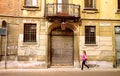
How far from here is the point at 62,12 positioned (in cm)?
2534

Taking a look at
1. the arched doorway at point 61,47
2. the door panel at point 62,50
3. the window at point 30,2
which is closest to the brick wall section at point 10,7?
the window at point 30,2

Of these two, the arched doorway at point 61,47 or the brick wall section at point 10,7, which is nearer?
the brick wall section at point 10,7

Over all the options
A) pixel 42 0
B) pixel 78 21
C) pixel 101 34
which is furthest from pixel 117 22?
pixel 42 0

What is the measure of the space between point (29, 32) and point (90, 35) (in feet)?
18.3

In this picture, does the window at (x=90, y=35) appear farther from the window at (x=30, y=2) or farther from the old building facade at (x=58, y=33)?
the window at (x=30, y=2)

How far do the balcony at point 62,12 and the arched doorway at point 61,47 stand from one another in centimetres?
130

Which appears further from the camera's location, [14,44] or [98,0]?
[98,0]

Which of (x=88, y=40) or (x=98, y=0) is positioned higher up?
(x=98, y=0)

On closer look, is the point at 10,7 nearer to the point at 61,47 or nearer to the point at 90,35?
the point at 61,47

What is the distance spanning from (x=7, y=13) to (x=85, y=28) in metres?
7.12

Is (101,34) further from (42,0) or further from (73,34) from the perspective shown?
(42,0)

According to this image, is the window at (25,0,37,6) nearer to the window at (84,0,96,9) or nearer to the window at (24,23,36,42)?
the window at (24,23,36,42)

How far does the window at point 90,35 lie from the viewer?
2623cm

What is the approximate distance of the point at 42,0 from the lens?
25594mm
